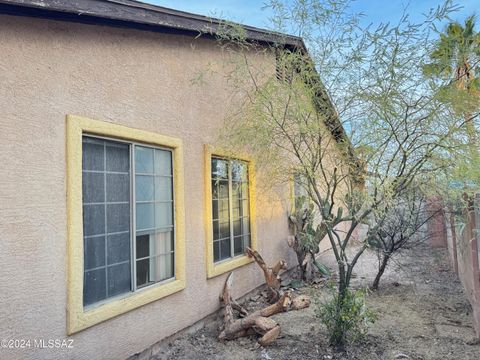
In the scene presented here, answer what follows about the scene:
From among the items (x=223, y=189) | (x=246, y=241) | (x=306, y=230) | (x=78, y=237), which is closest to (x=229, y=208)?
(x=223, y=189)

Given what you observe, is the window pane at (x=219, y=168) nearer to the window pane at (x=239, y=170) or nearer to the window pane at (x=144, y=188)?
the window pane at (x=239, y=170)

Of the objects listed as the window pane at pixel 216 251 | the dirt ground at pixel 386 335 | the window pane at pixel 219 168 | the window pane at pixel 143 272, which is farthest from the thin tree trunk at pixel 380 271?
the window pane at pixel 143 272

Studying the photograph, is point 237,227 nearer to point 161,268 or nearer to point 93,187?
point 161,268

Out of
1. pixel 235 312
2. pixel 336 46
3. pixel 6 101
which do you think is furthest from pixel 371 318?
pixel 6 101

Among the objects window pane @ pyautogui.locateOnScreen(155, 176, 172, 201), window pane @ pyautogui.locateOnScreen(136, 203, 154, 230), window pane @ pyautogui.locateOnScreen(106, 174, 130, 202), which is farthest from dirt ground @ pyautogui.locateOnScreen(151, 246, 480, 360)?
window pane @ pyautogui.locateOnScreen(106, 174, 130, 202)

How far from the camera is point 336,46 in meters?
6.32

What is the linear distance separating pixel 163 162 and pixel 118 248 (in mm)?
1778

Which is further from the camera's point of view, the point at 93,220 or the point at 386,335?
the point at 386,335

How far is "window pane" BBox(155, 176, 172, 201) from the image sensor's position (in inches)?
256

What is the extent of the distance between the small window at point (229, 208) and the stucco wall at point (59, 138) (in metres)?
1.05

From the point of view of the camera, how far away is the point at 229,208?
8.84 meters

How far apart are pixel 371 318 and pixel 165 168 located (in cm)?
442


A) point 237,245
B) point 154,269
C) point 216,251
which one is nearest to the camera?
point 154,269

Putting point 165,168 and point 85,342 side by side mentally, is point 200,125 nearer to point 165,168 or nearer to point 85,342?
point 165,168
